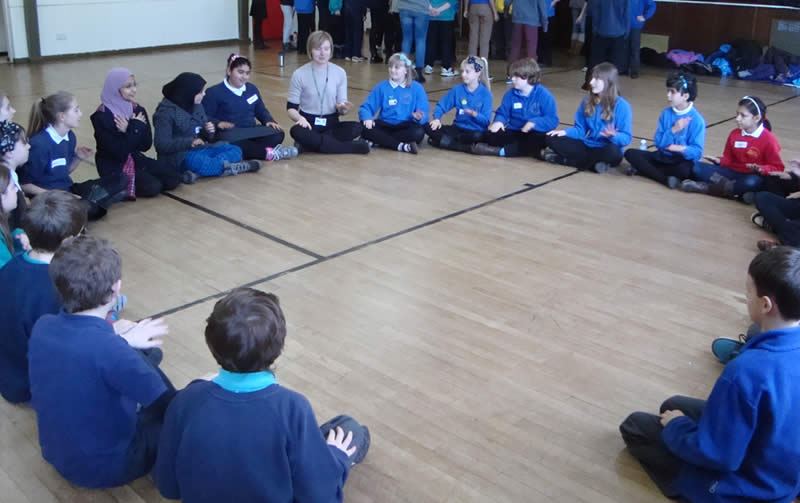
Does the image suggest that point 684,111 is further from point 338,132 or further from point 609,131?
point 338,132

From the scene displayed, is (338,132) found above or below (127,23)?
below

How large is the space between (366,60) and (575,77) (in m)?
2.80

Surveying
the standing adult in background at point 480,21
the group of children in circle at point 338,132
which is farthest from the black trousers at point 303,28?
the group of children in circle at point 338,132

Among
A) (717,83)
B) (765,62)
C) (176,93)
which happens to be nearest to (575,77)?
(717,83)

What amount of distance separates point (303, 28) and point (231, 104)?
5824 millimetres

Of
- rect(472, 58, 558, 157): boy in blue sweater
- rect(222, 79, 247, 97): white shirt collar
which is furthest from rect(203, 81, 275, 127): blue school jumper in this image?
rect(472, 58, 558, 157): boy in blue sweater

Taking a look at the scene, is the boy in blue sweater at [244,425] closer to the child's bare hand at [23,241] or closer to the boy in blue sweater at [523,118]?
the child's bare hand at [23,241]

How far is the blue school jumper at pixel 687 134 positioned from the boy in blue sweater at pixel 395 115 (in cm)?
178

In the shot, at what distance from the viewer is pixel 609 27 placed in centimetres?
866

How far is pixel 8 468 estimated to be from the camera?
2.26 m

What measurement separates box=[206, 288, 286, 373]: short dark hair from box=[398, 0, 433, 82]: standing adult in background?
7.46m

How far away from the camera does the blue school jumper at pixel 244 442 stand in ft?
5.44

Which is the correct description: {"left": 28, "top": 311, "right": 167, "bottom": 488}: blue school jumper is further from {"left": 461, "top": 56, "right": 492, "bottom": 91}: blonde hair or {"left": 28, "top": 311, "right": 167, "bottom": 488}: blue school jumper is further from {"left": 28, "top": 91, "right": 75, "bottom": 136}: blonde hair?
{"left": 461, "top": 56, "right": 492, "bottom": 91}: blonde hair

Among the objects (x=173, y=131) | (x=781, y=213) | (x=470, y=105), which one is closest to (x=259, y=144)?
(x=173, y=131)
